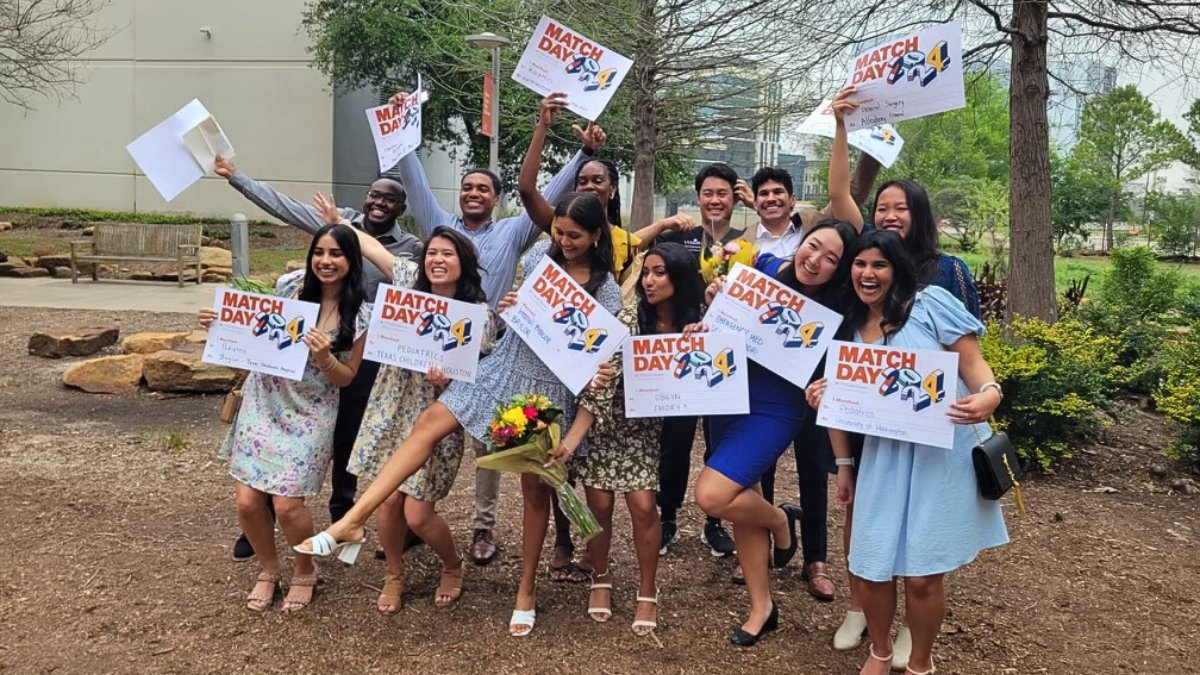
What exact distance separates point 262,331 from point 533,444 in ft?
4.21

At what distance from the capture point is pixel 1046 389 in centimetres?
605

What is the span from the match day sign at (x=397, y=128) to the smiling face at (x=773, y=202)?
5.70ft

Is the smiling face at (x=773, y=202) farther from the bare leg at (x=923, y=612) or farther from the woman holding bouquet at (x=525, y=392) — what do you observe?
the bare leg at (x=923, y=612)

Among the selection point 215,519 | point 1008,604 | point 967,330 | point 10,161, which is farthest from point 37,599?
point 10,161

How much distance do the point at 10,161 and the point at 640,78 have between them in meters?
25.2

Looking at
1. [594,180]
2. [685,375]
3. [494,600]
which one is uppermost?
[594,180]

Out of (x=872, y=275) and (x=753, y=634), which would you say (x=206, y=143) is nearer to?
(x=872, y=275)

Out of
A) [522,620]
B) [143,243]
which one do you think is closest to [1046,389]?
[522,620]

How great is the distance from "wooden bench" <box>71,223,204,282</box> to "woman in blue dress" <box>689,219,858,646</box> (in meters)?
14.2

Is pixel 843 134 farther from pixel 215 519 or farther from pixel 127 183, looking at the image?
pixel 127 183

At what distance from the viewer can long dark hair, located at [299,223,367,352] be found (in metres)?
3.93

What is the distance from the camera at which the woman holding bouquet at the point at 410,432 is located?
3.86m

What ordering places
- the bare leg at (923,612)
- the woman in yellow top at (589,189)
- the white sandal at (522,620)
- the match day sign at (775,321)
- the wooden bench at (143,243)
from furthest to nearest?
the wooden bench at (143,243), the woman in yellow top at (589,189), the white sandal at (522,620), the match day sign at (775,321), the bare leg at (923,612)

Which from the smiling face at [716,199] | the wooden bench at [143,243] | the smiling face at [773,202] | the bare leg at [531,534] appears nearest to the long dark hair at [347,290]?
the bare leg at [531,534]
